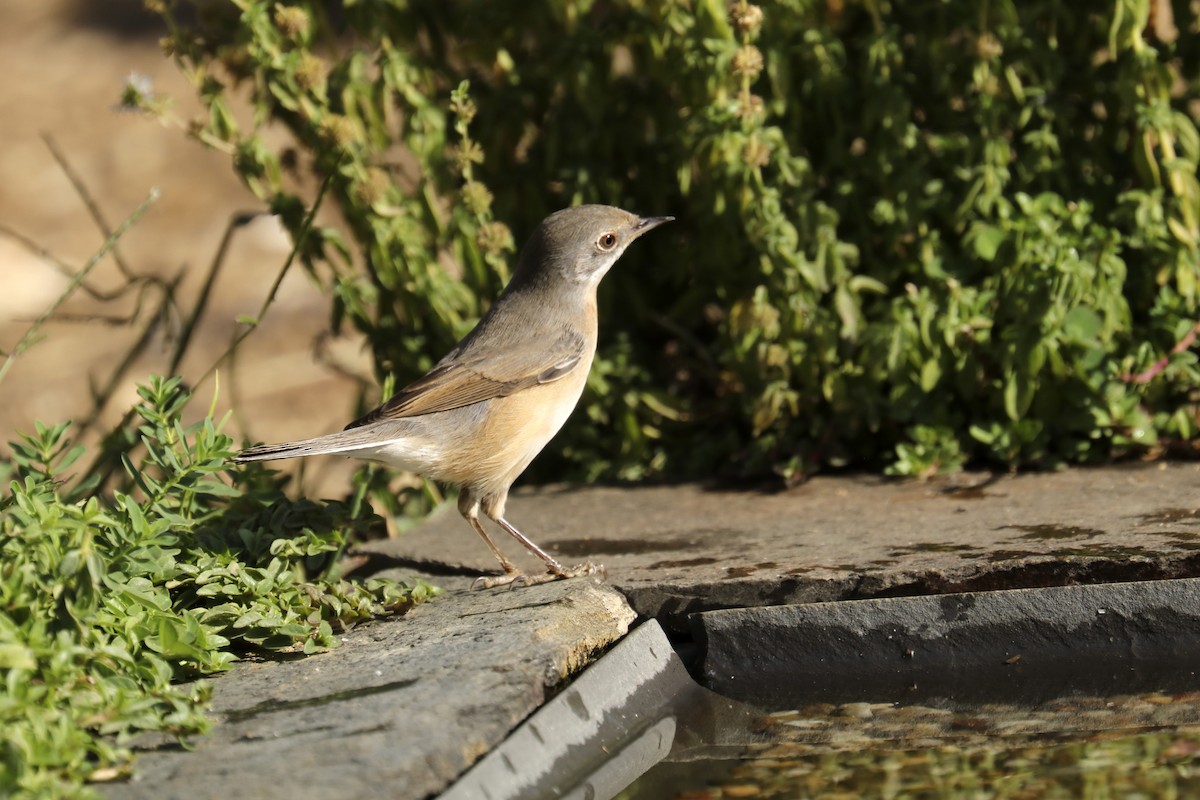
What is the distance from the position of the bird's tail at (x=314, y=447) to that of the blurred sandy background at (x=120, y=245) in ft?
11.8

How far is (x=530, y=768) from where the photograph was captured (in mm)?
3174

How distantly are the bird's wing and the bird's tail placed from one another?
14 centimetres

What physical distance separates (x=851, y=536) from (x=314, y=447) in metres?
1.79

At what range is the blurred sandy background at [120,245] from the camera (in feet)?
32.1

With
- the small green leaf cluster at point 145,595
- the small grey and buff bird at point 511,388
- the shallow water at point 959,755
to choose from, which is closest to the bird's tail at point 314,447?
the small grey and buff bird at point 511,388

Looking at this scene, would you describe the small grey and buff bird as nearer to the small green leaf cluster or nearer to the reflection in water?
the small green leaf cluster

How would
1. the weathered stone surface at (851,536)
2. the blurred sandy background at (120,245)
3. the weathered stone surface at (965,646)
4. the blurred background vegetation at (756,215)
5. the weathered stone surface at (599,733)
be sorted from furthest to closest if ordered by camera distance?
1. the blurred sandy background at (120,245)
2. the blurred background vegetation at (756,215)
3. the weathered stone surface at (851,536)
4. the weathered stone surface at (965,646)
5. the weathered stone surface at (599,733)

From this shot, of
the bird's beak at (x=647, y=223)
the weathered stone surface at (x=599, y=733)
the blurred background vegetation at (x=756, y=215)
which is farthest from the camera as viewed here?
the bird's beak at (x=647, y=223)

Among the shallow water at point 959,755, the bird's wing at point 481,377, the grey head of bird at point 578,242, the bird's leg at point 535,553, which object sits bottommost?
the shallow water at point 959,755

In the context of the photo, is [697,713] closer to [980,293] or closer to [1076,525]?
[1076,525]

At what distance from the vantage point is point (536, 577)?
4.55m

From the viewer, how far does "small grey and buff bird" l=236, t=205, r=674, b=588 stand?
4.81 m

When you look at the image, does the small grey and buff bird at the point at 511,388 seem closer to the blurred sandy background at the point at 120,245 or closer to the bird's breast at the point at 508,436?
the bird's breast at the point at 508,436

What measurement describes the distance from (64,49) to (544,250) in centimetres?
1174
